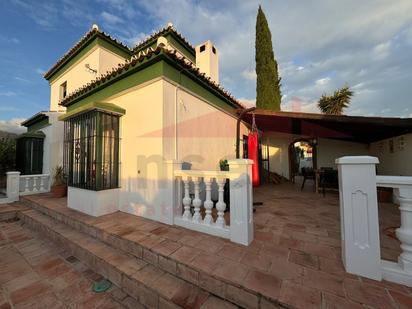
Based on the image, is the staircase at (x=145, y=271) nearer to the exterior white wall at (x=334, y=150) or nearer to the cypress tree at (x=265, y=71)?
the exterior white wall at (x=334, y=150)

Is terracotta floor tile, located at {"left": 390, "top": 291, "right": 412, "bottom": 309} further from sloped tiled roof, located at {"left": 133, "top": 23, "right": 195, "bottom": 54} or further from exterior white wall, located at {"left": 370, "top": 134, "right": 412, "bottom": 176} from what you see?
sloped tiled roof, located at {"left": 133, "top": 23, "right": 195, "bottom": 54}

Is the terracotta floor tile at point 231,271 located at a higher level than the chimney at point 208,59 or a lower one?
lower

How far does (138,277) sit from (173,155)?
2240mm

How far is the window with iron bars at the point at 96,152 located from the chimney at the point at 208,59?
4.11 m

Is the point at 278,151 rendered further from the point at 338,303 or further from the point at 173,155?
the point at 338,303

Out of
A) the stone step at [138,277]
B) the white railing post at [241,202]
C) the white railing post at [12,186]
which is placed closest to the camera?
the stone step at [138,277]

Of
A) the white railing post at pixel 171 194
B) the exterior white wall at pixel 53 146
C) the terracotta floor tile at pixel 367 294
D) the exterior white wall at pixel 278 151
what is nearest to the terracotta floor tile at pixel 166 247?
the white railing post at pixel 171 194

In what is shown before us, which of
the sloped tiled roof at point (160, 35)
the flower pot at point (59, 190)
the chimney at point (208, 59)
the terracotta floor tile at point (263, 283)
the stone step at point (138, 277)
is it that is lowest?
the stone step at point (138, 277)

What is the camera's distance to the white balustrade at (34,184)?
6219mm

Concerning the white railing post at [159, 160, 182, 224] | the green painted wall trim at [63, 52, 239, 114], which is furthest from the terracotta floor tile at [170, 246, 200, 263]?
the green painted wall trim at [63, 52, 239, 114]

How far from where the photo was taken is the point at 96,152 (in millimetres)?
3840

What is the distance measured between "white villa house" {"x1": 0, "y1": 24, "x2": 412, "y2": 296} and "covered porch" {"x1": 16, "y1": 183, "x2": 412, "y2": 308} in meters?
0.19

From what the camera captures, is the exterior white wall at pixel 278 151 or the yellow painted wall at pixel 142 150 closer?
the yellow painted wall at pixel 142 150

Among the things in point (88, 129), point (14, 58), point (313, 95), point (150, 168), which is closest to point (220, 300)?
point (150, 168)
